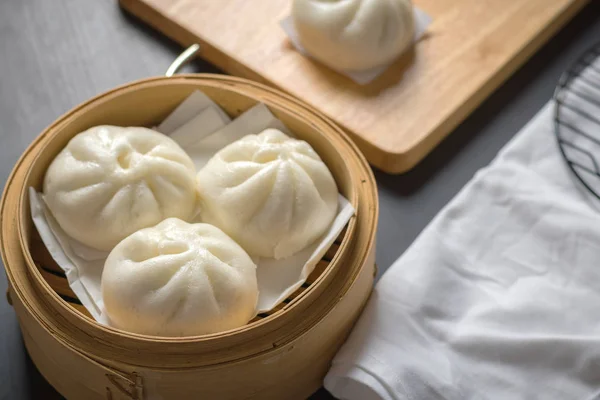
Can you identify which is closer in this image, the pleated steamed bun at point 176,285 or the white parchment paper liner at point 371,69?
the pleated steamed bun at point 176,285

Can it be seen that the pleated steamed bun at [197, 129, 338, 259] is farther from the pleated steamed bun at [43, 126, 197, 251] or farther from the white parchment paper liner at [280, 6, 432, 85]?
the white parchment paper liner at [280, 6, 432, 85]

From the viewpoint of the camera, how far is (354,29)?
43.2 inches

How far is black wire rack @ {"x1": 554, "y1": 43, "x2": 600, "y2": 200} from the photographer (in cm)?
103

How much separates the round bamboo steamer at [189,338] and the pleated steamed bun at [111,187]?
41 mm

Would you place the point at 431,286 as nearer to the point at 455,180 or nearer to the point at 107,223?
the point at 455,180

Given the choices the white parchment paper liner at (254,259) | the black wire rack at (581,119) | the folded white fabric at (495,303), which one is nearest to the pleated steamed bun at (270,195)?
the white parchment paper liner at (254,259)

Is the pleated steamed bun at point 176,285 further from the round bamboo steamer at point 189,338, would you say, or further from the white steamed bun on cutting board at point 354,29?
the white steamed bun on cutting board at point 354,29

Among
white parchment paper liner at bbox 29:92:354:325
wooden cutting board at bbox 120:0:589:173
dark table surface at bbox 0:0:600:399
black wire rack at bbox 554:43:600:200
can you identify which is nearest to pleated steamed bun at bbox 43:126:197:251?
white parchment paper liner at bbox 29:92:354:325

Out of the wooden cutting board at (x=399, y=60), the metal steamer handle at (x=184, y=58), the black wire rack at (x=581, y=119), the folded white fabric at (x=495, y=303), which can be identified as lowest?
the folded white fabric at (x=495, y=303)

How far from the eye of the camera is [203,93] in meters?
0.95

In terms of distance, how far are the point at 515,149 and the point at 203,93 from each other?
0.46m

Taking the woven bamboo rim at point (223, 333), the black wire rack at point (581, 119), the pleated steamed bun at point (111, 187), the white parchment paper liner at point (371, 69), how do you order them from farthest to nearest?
the white parchment paper liner at point (371, 69)
the black wire rack at point (581, 119)
the pleated steamed bun at point (111, 187)
the woven bamboo rim at point (223, 333)

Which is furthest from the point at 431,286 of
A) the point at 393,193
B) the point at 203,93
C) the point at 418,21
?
the point at 418,21

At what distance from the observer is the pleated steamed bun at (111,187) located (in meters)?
0.82
